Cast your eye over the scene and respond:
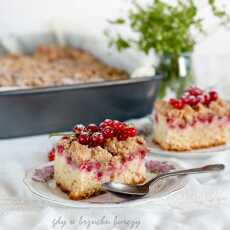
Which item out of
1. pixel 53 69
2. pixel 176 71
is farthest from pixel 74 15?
pixel 176 71

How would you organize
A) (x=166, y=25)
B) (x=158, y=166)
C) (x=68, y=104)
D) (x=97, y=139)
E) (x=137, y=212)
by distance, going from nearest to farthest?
1. (x=137, y=212)
2. (x=97, y=139)
3. (x=158, y=166)
4. (x=68, y=104)
5. (x=166, y=25)

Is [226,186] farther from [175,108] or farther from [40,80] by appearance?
[40,80]

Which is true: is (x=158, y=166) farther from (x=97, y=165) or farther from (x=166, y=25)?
(x=166, y=25)

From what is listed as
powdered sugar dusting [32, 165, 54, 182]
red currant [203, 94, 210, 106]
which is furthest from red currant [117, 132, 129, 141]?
red currant [203, 94, 210, 106]

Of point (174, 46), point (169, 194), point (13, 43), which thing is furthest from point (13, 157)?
point (13, 43)

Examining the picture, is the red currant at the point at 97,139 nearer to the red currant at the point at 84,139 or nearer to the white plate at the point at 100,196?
the red currant at the point at 84,139

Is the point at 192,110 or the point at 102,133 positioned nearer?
the point at 102,133

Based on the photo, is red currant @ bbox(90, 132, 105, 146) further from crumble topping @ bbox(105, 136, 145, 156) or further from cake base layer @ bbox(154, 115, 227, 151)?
cake base layer @ bbox(154, 115, 227, 151)
